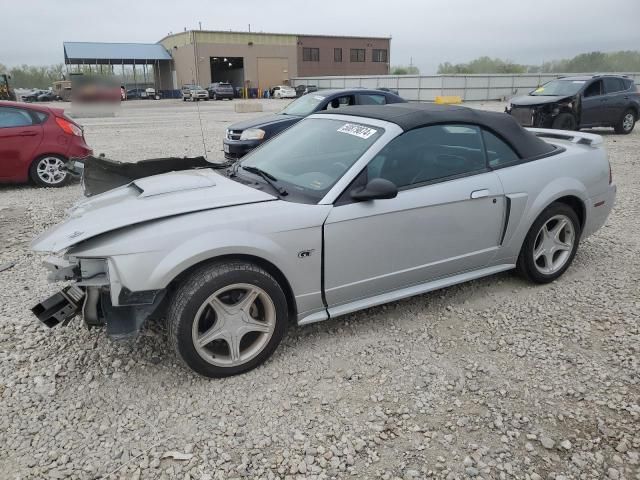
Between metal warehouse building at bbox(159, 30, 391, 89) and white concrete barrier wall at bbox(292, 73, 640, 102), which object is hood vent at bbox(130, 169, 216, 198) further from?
metal warehouse building at bbox(159, 30, 391, 89)

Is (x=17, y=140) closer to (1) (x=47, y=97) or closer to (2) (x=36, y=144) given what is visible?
(2) (x=36, y=144)

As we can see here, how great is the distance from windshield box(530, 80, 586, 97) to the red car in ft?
39.1

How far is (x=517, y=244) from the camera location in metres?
3.91

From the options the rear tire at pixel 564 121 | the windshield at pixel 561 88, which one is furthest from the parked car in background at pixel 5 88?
the rear tire at pixel 564 121

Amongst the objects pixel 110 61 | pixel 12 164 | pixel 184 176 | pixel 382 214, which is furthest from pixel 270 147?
pixel 110 61

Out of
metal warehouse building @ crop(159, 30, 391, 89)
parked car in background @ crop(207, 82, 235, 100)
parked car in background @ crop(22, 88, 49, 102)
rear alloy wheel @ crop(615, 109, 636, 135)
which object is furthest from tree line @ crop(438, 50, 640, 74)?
parked car in background @ crop(22, 88, 49, 102)

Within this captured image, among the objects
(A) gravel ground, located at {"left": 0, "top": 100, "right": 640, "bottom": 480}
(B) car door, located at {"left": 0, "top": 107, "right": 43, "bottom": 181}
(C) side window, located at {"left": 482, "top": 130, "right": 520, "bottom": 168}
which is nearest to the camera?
(A) gravel ground, located at {"left": 0, "top": 100, "right": 640, "bottom": 480}

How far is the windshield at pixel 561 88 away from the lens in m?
13.1

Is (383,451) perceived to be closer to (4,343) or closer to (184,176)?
(184,176)

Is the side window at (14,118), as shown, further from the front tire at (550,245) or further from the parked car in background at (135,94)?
the front tire at (550,245)

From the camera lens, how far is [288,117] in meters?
9.74

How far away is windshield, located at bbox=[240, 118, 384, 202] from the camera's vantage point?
10.7 feet

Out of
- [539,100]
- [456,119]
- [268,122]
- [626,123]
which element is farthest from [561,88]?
[456,119]

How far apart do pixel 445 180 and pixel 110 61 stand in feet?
188
